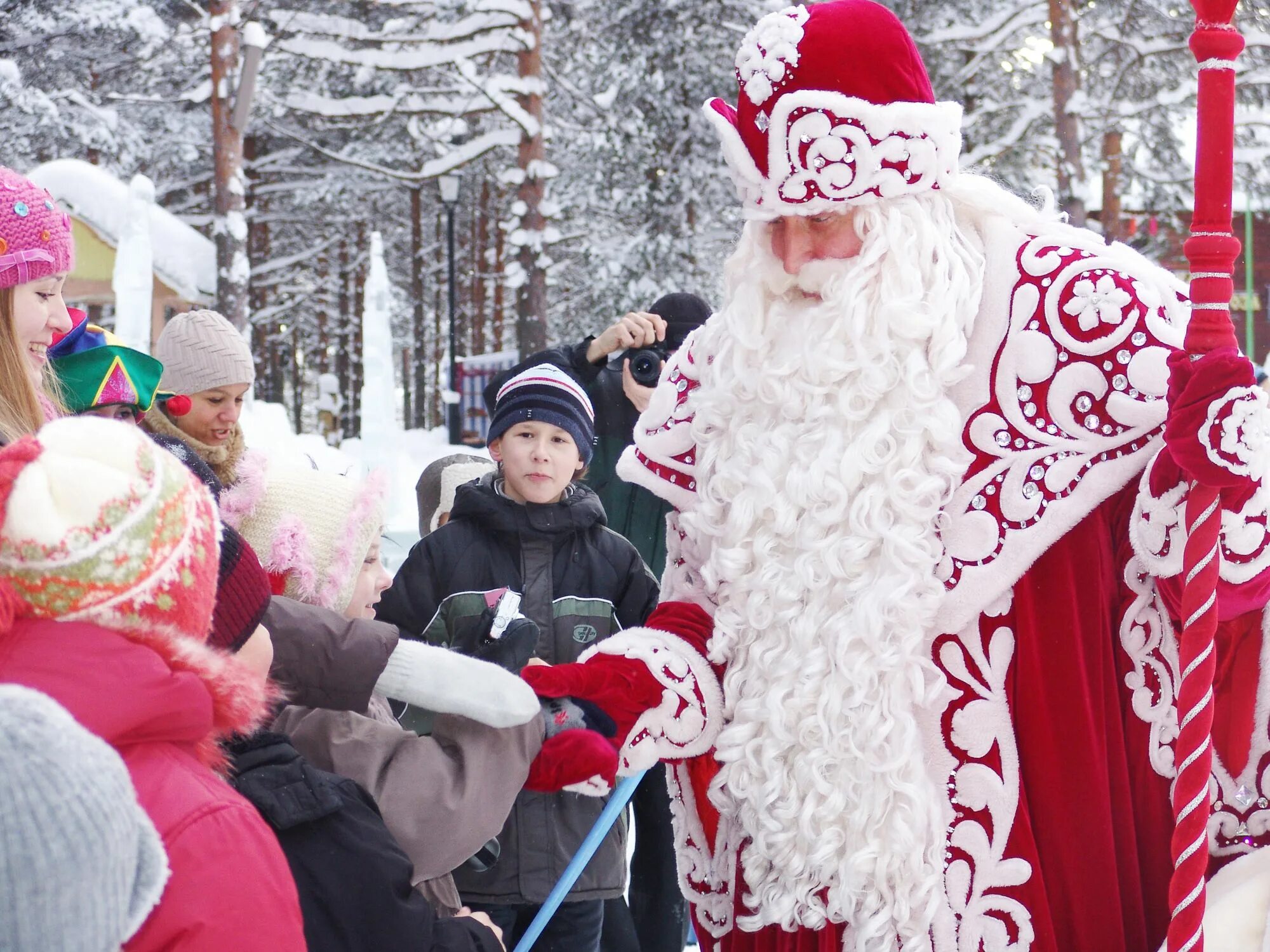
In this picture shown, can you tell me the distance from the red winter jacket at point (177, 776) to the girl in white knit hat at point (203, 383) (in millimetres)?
2211

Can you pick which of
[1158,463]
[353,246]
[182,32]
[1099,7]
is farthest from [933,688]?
[353,246]

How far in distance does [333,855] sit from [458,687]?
12.6 inches

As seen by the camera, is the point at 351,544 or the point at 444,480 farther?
the point at 444,480

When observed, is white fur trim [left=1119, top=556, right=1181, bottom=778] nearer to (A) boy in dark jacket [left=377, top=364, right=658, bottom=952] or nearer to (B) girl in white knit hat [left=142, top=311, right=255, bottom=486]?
(A) boy in dark jacket [left=377, top=364, right=658, bottom=952]

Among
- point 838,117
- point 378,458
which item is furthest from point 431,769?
point 378,458

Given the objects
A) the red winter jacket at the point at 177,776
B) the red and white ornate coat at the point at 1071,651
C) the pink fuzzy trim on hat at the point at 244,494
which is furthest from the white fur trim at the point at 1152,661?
the pink fuzzy trim on hat at the point at 244,494

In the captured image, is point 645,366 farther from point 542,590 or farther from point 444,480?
point 542,590

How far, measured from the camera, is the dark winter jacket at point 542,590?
2971mm

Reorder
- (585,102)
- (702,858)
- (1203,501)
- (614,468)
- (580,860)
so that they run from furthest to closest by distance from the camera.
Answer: (585,102) < (614,468) < (580,860) < (702,858) < (1203,501)

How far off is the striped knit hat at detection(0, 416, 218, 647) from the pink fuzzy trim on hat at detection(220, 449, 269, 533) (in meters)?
1.16

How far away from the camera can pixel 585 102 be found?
17750 mm

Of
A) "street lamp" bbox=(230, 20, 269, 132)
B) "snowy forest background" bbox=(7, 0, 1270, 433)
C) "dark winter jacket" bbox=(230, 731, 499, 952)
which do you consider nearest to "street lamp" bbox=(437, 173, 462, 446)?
"snowy forest background" bbox=(7, 0, 1270, 433)

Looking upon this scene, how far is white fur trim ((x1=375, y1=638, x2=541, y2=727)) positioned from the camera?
1.87 metres

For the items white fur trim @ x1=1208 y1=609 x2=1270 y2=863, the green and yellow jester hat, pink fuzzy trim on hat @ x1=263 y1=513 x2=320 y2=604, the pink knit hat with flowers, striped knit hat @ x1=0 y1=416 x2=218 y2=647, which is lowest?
white fur trim @ x1=1208 y1=609 x2=1270 y2=863
